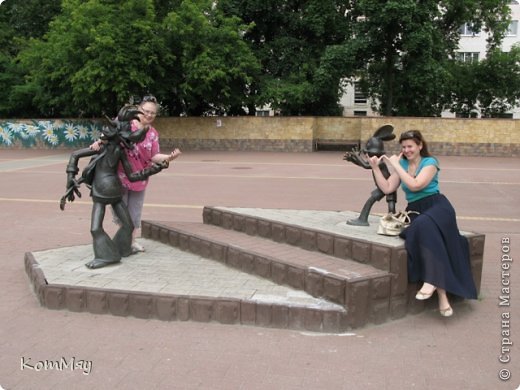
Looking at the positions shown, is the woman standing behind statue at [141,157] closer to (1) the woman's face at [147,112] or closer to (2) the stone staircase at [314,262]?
(1) the woman's face at [147,112]

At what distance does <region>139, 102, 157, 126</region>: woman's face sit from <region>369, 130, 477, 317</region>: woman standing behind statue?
8.23 feet

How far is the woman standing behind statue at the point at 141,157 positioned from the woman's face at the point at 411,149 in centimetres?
220

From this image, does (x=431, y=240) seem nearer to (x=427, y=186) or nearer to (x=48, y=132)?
(x=427, y=186)

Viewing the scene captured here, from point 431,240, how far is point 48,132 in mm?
26473

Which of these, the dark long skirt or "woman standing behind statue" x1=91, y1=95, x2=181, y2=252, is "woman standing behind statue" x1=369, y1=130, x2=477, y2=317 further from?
"woman standing behind statue" x1=91, y1=95, x2=181, y2=252

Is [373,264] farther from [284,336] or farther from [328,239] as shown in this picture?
[284,336]

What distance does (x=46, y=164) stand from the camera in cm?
1938

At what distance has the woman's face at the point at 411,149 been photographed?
4785 mm

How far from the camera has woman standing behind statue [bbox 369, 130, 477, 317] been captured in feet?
14.4

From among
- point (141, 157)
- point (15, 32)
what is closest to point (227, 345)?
point (141, 157)

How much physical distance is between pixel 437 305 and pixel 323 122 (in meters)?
23.3

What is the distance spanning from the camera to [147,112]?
18.2 feet

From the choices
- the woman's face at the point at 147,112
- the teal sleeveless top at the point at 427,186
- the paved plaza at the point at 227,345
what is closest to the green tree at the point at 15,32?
the paved plaza at the point at 227,345

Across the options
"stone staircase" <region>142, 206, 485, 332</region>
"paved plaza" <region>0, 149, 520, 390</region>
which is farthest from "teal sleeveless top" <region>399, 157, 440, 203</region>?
"paved plaza" <region>0, 149, 520, 390</region>
